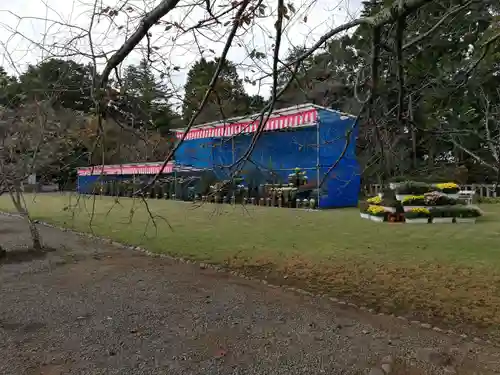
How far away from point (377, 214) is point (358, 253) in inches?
194

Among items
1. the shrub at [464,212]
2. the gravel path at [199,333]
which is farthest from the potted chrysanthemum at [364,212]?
the gravel path at [199,333]

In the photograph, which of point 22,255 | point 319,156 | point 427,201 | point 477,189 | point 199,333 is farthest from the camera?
point 477,189

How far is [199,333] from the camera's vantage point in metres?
4.09

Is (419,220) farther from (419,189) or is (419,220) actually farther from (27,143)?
(27,143)

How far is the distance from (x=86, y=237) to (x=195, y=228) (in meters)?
2.56

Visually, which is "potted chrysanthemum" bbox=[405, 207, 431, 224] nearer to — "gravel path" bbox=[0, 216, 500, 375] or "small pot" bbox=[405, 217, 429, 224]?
"small pot" bbox=[405, 217, 429, 224]

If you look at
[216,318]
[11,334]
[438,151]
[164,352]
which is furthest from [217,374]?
[438,151]

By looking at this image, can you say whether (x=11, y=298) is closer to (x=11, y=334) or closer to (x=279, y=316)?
(x=11, y=334)

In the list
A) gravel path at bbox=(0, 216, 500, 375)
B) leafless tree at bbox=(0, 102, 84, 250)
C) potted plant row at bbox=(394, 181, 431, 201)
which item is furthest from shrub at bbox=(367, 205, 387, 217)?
leafless tree at bbox=(0, 102, 84, 250)

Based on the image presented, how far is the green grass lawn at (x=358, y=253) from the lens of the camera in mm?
4961

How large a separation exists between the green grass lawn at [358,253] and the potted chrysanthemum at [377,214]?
40 centimetres

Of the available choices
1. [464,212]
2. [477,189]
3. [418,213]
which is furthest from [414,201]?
[477,189]

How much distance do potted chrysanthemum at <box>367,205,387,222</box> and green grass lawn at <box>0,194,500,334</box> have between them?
0.40 m

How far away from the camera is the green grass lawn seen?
16.3 ft
